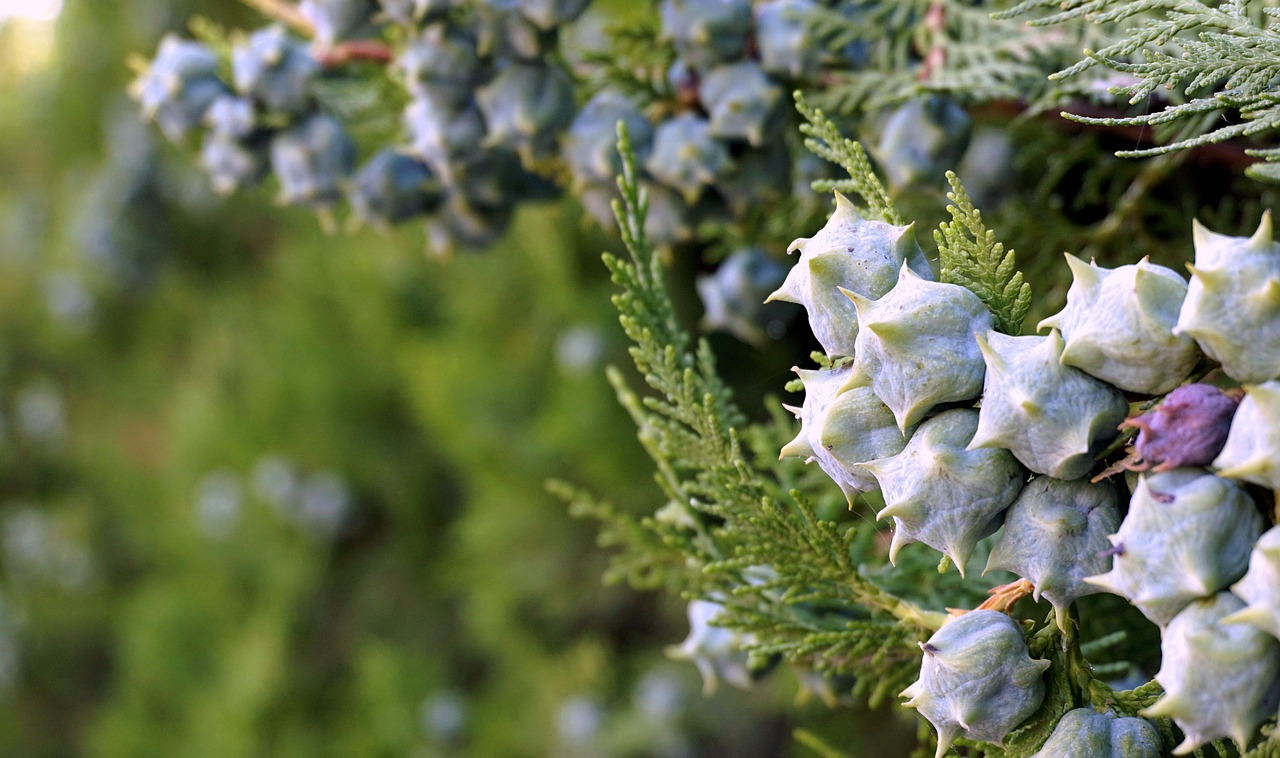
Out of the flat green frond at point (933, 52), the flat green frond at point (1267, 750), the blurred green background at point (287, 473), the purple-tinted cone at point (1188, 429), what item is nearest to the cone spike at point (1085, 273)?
the purple-tinted cone at point (1188, 429)

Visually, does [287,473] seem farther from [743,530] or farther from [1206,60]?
[1206,60]

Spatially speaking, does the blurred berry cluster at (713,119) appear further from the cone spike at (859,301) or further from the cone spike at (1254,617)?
the cone spike at (1254,617)

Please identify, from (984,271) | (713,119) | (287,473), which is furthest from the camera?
(287,473)

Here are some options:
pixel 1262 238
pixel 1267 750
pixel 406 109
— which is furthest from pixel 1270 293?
pixel 406 109

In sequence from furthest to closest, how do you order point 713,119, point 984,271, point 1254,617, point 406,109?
point 406,109, point 713,119, point 984,271, point 1254,617

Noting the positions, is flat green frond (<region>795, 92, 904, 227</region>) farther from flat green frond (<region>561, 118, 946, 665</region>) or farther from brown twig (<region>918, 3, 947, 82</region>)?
brown twig (<region>918, 3, 947, 82</region>)

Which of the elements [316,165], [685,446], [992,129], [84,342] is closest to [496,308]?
[316,165]
